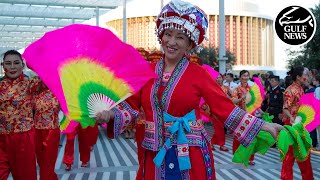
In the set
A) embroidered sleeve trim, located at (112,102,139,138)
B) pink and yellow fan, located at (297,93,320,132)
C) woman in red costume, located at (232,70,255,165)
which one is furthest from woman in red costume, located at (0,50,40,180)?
woman in red costume, located at (232,70,255,165)

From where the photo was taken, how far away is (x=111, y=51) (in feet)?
9.50

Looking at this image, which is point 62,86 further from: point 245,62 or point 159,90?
point 245,62

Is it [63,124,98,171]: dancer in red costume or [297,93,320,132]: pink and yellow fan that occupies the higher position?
[297,93,320,132]: pink and yellow fan

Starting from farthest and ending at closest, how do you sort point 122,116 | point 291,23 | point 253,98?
point 291,23
point 253,98
point 122,116

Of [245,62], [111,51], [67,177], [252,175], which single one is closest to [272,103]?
[252,175]

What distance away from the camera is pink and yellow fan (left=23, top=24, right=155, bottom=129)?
2.77m

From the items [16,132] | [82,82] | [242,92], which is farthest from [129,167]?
[82,82]

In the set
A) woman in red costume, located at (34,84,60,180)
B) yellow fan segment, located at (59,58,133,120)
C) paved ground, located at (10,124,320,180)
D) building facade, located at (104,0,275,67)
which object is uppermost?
building facade, located at (104,0,275,67)

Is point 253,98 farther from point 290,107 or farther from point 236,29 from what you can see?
point 236,29

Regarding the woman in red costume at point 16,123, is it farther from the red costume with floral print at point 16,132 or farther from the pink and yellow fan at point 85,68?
the pink and yellow fan at point 85,68

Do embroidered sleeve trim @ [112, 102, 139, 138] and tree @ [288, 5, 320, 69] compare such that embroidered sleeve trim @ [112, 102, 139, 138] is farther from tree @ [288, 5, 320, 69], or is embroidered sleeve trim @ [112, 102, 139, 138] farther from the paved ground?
tree @ [288, 5, 320, 69]

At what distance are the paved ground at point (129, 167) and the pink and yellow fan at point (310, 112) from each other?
5.78 feet

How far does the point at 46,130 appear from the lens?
19.8 ft

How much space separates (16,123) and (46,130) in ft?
4.59
